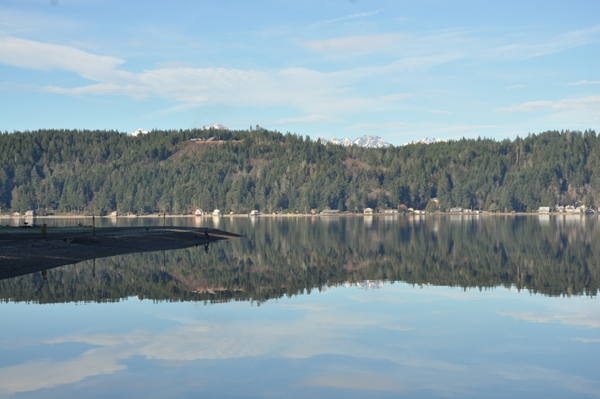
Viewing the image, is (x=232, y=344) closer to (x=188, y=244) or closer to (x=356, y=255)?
(x=356, y=255)

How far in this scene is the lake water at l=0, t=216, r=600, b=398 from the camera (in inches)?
888

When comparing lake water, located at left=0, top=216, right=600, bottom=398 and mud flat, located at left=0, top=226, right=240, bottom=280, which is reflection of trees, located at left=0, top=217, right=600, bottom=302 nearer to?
lake water, located at left=0, top=216, right=600, bottom=398

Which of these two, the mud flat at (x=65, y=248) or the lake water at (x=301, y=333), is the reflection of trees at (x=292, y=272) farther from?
the mud flat at (x=65, y=248)

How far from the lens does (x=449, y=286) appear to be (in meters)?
46.9

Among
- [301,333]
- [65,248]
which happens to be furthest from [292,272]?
[301,333]

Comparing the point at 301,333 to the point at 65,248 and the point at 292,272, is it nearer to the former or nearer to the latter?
the point at 292,272

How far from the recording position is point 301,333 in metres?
30.4

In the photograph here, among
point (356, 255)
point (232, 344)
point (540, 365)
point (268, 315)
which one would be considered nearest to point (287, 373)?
point (232, 344)

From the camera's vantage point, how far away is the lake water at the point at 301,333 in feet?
74.0

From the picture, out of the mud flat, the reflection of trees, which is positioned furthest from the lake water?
the mud flat

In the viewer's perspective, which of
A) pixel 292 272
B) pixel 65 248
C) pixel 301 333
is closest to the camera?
pixel 301 333

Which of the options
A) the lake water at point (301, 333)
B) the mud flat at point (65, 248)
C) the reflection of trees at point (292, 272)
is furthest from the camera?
the mud flat at point (65, 248)

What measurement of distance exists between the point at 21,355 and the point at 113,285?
19786 millimetres

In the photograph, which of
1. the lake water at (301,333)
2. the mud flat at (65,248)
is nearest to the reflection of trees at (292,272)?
the lake water at (301,333)
